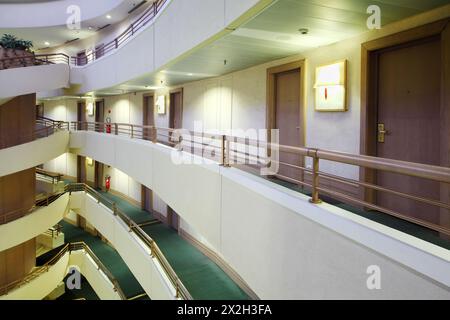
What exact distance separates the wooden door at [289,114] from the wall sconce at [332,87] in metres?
0.70

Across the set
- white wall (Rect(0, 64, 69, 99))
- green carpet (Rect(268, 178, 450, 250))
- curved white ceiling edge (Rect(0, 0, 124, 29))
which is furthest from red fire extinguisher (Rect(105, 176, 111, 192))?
green carpet (Rect(268, 178, 450, 250))

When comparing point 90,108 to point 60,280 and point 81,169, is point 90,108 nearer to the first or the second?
point 81,169

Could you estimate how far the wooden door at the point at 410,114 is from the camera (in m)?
3.83

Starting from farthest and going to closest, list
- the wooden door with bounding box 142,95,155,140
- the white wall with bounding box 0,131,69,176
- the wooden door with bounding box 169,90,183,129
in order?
the wooden door with bounding box 142,95,155,140, the wooden door with bounding box 169,90,183,129, the white wall with bounding box 0,131,69,176

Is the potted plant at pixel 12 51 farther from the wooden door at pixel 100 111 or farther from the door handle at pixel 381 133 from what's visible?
the door handle at pixel 381 133

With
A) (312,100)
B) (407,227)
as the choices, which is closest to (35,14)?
(312,100)

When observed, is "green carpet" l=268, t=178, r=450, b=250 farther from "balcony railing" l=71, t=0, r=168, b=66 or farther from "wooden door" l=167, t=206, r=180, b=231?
"wooden door" l=167, t=206, r=180, b=231

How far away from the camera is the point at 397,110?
428cm

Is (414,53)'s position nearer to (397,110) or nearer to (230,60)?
(397,110)

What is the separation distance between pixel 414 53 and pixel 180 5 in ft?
13.8

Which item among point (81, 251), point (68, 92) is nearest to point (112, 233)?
point (81, 251)

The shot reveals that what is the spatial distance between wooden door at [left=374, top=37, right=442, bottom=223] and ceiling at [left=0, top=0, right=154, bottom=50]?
1137cm

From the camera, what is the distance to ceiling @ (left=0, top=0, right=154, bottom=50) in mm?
13519

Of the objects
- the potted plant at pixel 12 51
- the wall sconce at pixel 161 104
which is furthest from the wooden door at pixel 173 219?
the potted plant at pixel 12 51
